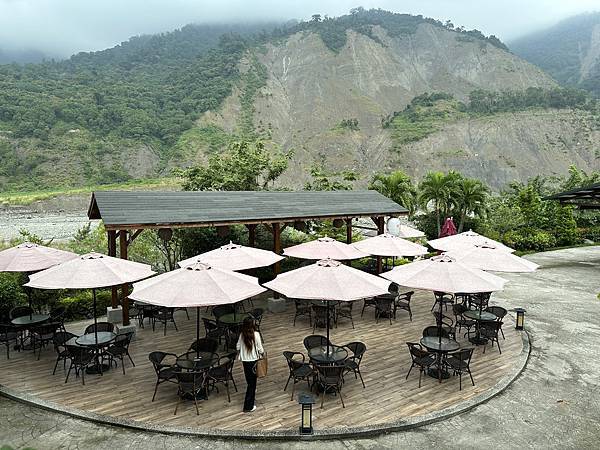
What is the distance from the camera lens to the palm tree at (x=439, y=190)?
28141 mm

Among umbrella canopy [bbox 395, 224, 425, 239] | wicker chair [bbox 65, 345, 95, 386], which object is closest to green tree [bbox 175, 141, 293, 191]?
umbrella canopy [bbox 395, 224, 425, 239]

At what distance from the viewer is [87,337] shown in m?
8.98

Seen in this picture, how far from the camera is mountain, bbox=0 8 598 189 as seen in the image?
2864 inches

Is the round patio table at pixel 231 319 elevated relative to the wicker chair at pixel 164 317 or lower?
elevated

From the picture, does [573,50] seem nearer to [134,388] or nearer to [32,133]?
[32,133]

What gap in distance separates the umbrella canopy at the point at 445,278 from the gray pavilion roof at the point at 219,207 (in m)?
5.27

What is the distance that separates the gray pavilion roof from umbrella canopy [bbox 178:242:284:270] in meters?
1.18

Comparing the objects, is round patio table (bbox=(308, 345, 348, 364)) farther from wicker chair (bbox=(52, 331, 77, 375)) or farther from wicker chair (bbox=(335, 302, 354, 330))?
wicker chair (bbox=(52, 331, 77, 375))

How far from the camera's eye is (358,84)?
Result: 385ft

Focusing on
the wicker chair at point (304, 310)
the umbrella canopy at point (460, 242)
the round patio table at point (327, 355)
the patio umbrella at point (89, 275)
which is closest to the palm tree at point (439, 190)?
the umbrella canopy at point (460, 242)

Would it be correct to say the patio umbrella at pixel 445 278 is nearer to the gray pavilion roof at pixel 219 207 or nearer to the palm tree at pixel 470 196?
the gray pavilion roof at pixel 219 207

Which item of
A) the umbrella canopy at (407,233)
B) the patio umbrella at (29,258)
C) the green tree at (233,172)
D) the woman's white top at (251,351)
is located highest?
the green tree at (233,172)

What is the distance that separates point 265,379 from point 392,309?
232 inches

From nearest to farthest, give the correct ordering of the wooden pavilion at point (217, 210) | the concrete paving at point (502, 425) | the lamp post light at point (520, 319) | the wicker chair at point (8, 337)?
the concrete paving at point (502, 425) → the wicker chair at point (8, 337) → the wooden pavilion at point (217, 210) → the lamp post light at point (520, 319)
